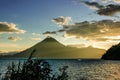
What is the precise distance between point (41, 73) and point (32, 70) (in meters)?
0.45

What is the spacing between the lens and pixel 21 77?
13.5 m

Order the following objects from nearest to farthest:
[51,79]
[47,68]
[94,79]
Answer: [47,68] < [51,79] < [94,79]

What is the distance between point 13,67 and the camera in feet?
46.3

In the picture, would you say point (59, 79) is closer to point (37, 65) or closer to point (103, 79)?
point (37, 65)

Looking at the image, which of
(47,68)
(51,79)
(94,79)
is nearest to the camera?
(47,68)

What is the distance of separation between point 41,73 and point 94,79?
61.1m

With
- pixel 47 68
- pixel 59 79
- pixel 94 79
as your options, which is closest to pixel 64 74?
pixel 59 79

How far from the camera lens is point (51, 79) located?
14.2m

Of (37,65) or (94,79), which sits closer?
(37,65)

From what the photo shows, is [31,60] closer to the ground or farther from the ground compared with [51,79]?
farther from the ground

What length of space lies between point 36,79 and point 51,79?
1.11m

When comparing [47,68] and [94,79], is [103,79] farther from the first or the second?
[47,68]

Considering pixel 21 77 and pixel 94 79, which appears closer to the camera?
pixel 21 77


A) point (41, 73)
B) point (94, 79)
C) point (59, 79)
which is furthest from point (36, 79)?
point (94, 79)
